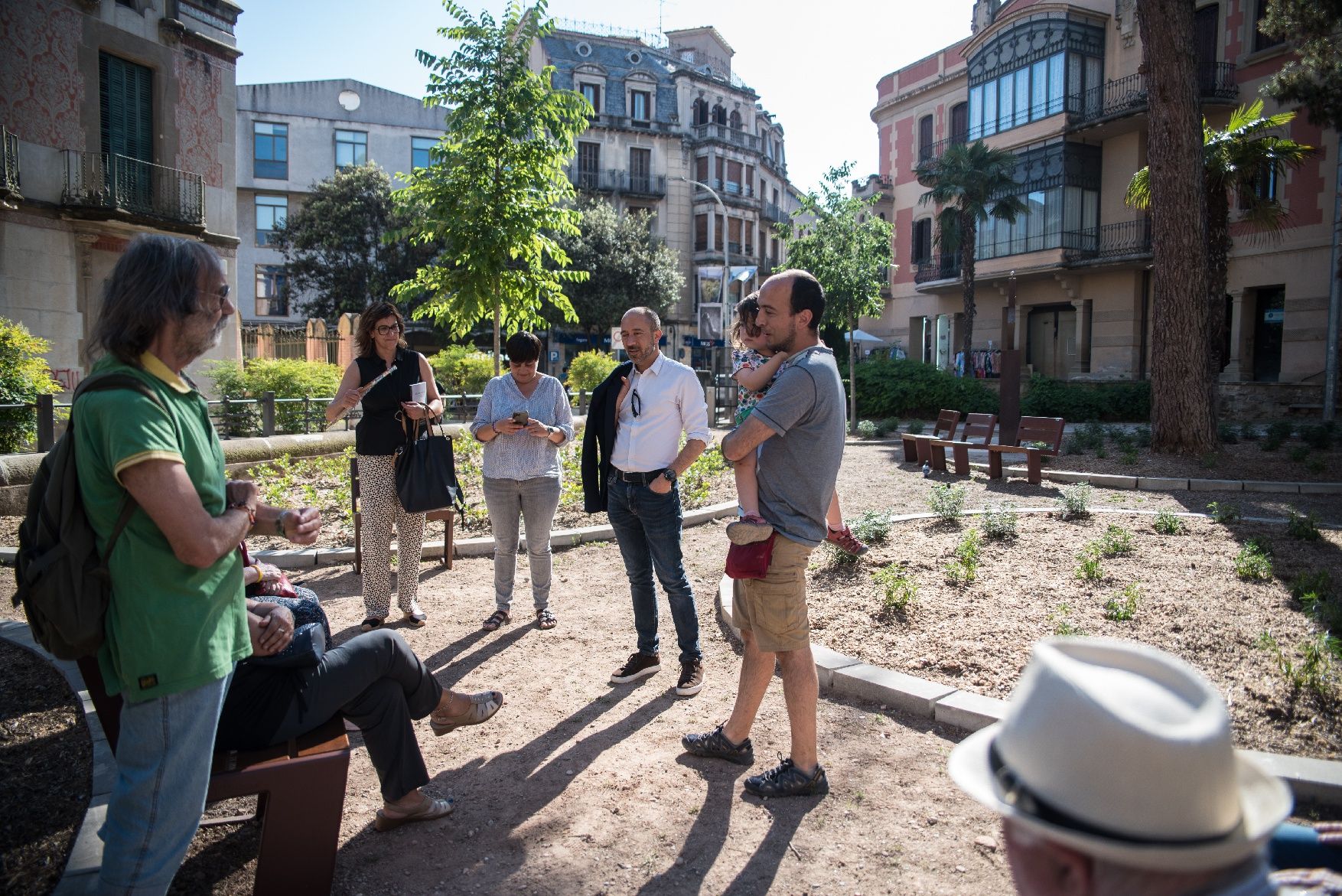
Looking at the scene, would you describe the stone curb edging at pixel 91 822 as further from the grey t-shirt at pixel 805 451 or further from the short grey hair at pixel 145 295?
the grey t-shirt at pixel 805 451

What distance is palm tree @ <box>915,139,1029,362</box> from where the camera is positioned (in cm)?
3158

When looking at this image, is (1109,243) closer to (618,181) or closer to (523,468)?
(618,181)

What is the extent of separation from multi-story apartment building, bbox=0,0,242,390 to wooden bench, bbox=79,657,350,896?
14.1 m

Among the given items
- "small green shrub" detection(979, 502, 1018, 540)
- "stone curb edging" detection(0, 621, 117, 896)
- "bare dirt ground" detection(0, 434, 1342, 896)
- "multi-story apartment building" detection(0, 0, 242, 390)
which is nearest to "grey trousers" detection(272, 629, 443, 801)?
"bare dirt ground" detection(0, 434, 1342, 896)

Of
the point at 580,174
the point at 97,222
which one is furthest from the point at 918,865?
the point at 580,174

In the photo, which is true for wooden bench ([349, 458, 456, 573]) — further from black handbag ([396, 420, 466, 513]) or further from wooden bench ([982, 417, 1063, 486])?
wooden bench ([982, 417, 1063, 486])

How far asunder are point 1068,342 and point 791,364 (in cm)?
3413

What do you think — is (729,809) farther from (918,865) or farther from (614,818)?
(918,865)

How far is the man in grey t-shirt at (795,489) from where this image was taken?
11.3ft

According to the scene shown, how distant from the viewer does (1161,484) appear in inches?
421

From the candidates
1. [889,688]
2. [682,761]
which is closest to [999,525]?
[889,688]

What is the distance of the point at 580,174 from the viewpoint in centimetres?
5003

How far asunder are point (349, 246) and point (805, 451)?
4000 cm

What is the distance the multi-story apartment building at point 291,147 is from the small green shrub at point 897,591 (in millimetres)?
42601
